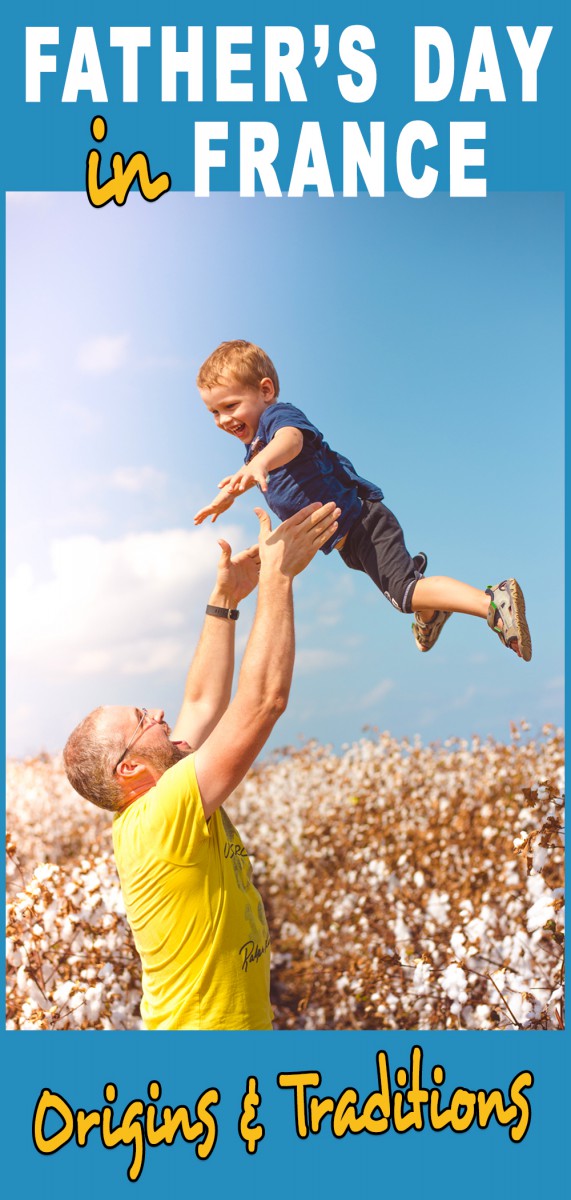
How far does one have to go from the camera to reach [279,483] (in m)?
2.98

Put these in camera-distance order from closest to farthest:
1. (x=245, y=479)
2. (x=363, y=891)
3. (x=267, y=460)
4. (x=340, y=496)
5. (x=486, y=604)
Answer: (x=245, y=479) → (x=267, y=460) → (x=486, y=604) → (x=340, y=496) → (x=363, y=891)

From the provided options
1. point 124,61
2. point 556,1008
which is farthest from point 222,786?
point 124,61

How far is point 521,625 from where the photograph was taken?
9.06 ft

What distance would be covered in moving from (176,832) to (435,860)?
10.5ft

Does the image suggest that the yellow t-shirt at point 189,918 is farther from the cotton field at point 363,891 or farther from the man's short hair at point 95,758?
the cotton field at point 363,891

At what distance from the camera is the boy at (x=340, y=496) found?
2.83m

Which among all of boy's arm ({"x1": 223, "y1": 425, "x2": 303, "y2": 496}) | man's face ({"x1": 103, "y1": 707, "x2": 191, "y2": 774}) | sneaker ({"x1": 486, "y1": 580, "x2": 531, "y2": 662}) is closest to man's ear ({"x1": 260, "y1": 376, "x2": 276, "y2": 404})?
boy's arm ({"x1": 223, "y1": 425, "x2": 303, "y2": 496})

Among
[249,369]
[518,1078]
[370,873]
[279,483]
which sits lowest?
[518,1078]

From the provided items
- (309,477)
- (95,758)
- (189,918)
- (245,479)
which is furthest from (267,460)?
(189,918)

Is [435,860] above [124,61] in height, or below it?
below

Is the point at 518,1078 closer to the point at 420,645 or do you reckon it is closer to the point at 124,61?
the point at 420,645

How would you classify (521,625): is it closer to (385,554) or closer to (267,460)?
(385,554)

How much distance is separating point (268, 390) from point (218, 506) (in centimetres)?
58

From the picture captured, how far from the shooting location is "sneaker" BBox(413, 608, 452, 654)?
3.09 metres
